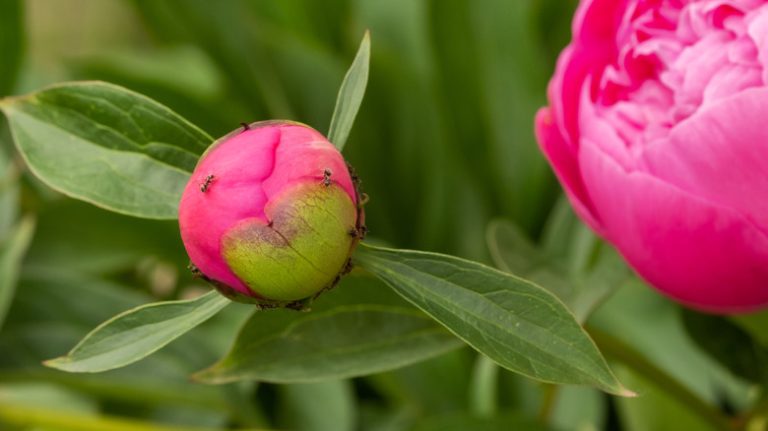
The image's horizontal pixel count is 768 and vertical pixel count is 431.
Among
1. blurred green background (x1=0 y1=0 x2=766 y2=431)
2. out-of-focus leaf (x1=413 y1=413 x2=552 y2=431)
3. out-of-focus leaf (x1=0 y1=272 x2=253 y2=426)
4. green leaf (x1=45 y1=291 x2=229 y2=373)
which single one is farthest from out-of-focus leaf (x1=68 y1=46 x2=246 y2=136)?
green leaf (x1=45 y1=291 x2=229 y2=373)

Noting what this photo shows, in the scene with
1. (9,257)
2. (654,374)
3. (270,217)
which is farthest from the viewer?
(9,257)

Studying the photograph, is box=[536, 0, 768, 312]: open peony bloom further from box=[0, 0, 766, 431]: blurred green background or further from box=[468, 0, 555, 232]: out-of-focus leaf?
box=[468, 0, 555, 232]: out-of-focus leaf

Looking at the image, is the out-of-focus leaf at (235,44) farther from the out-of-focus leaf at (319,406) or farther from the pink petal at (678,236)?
the pink petal at (678,236)

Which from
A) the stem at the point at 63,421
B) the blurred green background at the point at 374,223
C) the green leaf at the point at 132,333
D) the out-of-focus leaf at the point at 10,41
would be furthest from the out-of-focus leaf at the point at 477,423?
the out-of-focus leaf at the point at 10,41

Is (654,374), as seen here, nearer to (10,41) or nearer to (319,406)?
(319,406)

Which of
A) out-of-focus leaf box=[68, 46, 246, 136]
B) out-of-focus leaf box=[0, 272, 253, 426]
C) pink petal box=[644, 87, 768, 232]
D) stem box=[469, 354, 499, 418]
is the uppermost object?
pink petal box=[644, 87, 768, 232]

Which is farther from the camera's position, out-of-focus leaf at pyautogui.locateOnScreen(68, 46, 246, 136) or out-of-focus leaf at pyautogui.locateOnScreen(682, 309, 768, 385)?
out-of-focus leaf at pyautogui.locateOnScreen(68, 46, 246, 136)

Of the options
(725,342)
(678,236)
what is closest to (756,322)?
(725,342)
